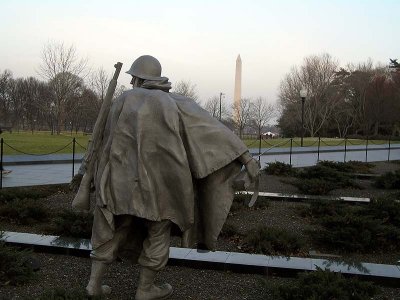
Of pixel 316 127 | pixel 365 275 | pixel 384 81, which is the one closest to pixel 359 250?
pixel 365 275

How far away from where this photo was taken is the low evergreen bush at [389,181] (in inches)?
478

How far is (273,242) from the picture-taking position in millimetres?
5957

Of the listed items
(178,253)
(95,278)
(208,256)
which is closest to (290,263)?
(208,256)

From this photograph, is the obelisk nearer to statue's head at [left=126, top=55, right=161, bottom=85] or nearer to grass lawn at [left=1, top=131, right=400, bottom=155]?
grass lawn at [left=1, top=131, right=400, bottom=155]

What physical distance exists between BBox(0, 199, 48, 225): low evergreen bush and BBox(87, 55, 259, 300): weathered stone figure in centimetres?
405

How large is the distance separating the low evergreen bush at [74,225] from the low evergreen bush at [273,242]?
2134mm

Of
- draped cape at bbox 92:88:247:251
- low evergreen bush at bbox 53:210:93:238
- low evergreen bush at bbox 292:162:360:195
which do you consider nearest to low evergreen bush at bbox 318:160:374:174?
low evergreen bush at bbox 292:162:360:195

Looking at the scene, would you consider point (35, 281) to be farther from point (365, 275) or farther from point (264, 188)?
point (264, 188)

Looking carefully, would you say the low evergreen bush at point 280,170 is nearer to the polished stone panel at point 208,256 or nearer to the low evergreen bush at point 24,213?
the low evergreen bush at point 24,213

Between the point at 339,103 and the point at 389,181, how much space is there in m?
43.9

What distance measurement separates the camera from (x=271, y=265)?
4.94m

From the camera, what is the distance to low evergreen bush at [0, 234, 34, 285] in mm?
4301

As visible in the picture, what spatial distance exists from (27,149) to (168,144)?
63.1 feet

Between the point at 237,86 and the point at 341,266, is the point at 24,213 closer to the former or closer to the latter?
the point at 341,266
